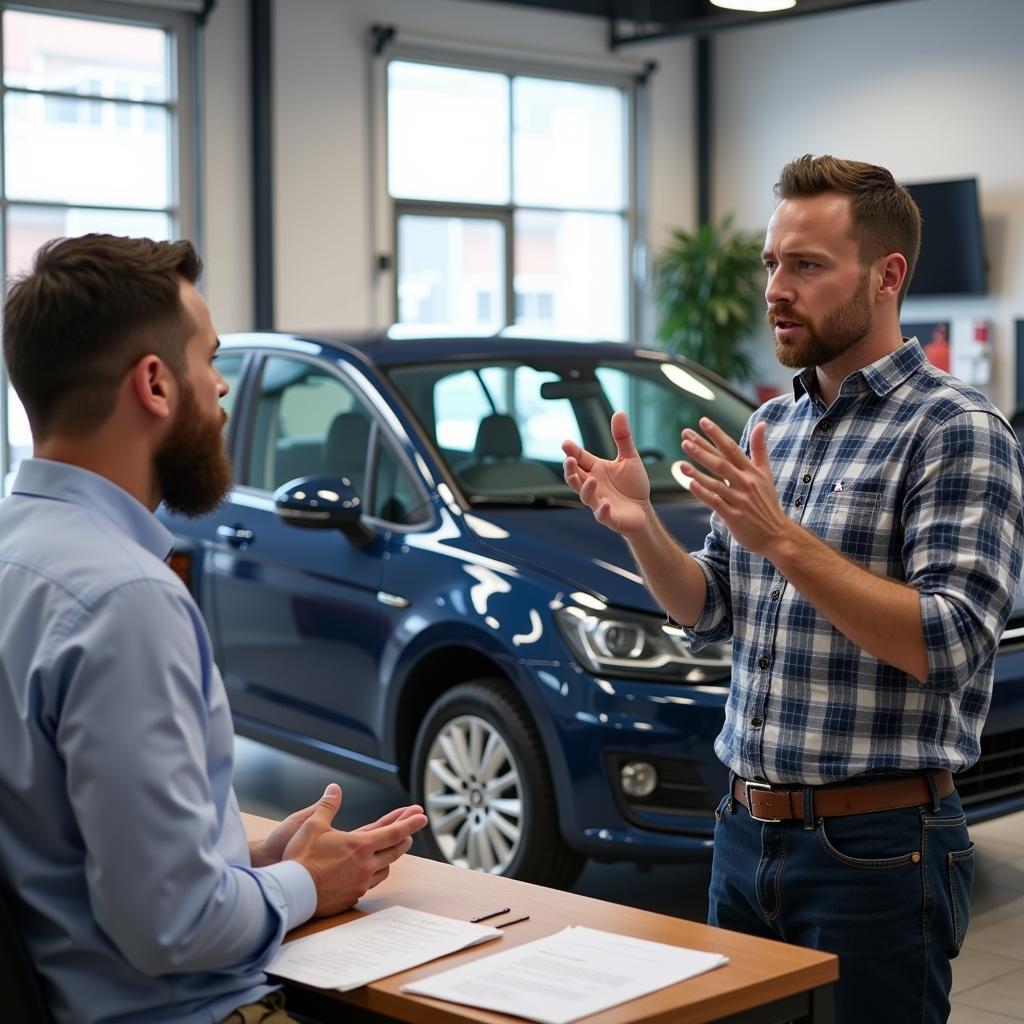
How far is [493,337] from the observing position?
5.21m

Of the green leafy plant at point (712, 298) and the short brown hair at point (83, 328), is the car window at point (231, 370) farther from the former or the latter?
the green leafy plant at point (712, 298)

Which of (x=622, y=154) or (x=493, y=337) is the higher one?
(x=622, y=154)

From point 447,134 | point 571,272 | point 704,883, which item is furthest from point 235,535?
point 571,272

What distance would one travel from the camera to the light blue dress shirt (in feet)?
4.97

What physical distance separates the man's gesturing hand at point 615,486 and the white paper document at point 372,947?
0.65 meters

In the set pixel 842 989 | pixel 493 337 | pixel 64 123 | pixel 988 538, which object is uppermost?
pixel 64 123

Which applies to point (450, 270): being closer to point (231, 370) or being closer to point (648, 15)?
point (648, 15)

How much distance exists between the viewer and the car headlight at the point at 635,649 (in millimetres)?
3977

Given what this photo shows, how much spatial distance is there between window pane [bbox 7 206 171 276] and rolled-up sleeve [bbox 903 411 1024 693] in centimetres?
875

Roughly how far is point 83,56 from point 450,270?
320cm

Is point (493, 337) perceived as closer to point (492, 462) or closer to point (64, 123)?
point (492, 462)

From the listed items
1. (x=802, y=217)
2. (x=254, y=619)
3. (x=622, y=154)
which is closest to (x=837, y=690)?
(x=802, y=217)

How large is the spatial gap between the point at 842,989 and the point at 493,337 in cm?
326

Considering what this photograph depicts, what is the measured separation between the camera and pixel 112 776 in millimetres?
1506
